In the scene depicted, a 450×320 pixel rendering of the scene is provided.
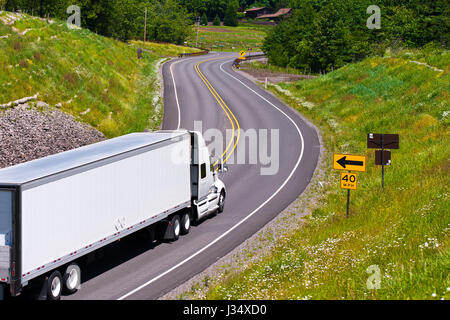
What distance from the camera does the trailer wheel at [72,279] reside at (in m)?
15.9

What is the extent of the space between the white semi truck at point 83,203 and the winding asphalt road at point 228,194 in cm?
108

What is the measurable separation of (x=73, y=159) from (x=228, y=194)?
571 inches

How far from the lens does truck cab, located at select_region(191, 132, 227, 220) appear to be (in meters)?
23.3

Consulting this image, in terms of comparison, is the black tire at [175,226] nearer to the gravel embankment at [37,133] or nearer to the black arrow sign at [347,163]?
the black arrow sign at [347,163]

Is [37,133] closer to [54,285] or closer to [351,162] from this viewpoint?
[54,285]

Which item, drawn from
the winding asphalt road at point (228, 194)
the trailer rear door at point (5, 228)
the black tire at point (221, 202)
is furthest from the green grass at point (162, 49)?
the trailer rear door at point (5, 228)

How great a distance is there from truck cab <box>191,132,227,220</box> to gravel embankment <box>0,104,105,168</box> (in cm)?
1054

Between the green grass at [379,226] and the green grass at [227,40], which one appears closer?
the green grass at [379,226]

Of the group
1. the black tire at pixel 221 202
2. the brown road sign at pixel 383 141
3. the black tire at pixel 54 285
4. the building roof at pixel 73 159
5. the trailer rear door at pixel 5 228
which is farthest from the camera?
the black tire at pixel 221 202

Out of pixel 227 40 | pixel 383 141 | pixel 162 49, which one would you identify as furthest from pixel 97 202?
pixel 227 40

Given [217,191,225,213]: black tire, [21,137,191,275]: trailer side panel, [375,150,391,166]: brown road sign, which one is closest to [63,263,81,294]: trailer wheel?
[21,137,191,275]: trailer side panel

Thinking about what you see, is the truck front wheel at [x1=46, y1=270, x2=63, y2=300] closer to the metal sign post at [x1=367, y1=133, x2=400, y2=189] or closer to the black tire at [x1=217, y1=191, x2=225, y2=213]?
the black tire at [x1=217, y1=191, x2=225, y2=213]

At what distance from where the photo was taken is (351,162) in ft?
73.3
